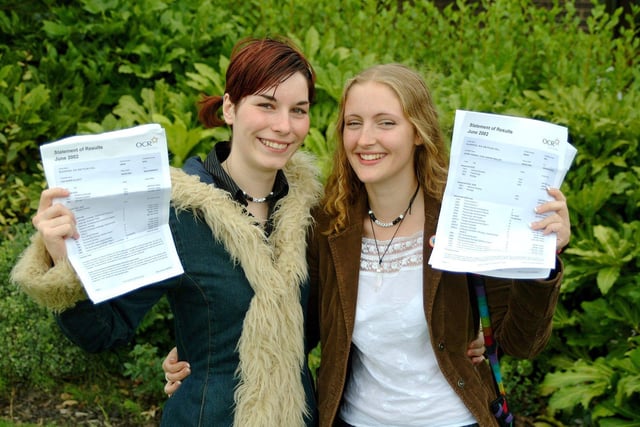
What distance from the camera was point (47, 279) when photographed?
2.07m

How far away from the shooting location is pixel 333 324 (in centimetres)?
256

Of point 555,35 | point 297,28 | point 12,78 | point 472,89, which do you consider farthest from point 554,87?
point 12,78

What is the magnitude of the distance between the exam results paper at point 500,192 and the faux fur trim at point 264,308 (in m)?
0.53

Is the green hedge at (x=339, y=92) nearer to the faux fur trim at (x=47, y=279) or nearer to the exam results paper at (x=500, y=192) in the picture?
the exam results paper at (x=500, y=192)

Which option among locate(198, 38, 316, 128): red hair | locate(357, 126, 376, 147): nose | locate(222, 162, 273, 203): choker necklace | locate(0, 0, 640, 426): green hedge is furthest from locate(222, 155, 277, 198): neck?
locate(0, 0, 640, 426): green hedge

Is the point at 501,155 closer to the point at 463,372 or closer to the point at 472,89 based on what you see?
the point at 463,372

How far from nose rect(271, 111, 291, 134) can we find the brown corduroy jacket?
39 centimetres

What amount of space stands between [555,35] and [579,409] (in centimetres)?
373

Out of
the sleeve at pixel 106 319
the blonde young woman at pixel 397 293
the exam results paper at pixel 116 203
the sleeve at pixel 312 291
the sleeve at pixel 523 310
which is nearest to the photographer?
the exam results paper at pixel 116 203

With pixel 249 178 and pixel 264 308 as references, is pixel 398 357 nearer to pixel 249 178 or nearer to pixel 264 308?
pixel 264 308

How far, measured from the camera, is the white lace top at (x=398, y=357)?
2.42 meters

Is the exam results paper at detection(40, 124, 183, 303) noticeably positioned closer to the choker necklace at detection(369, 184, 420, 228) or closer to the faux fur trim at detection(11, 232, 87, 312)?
the faux fur trim at detection(11, 232, 87, 312)

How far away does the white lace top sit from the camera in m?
2.42

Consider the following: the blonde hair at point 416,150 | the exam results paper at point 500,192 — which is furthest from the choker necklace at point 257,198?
the exam results paper at point 500,192
